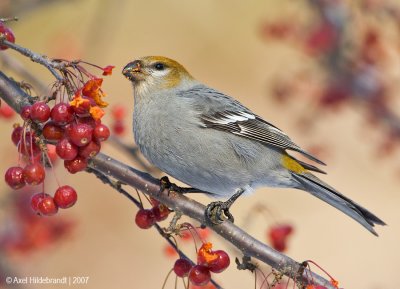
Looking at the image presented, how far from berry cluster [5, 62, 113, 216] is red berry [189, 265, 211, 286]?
540 mm

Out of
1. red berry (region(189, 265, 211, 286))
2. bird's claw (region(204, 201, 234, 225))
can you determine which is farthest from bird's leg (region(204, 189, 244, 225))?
red berry (region(189, 265, 211, 286))

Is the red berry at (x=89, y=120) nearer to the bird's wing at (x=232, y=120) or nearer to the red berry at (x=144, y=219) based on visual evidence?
the red berry at (x=144, y=219)

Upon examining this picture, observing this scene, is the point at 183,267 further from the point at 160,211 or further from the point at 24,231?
the point at 24,231

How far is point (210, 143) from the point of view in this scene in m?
3.46

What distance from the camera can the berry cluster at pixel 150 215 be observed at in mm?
2527

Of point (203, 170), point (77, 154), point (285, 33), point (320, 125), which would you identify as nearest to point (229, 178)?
point (203, 170)

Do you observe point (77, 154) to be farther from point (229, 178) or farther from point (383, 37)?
point (383, 37)

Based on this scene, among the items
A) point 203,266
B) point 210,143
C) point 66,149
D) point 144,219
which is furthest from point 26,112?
point 210,143

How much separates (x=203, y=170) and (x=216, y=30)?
442 cm

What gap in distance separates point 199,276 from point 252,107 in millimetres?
4947

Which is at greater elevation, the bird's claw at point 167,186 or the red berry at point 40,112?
the red berry at point 40,112

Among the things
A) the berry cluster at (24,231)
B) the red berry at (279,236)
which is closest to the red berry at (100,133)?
the red berry at (279,236)

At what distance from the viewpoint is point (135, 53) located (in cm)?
711

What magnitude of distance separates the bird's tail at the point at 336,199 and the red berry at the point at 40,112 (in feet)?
5.99
